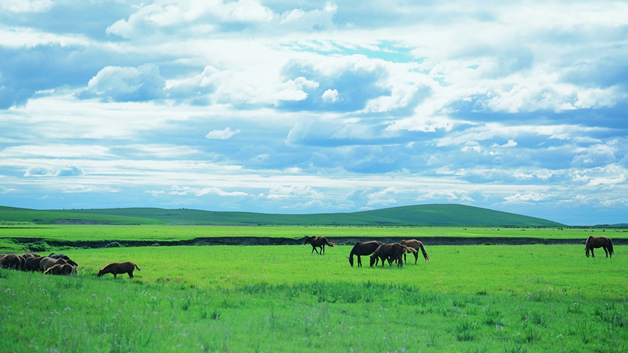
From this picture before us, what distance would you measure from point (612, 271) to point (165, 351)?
94.9ft

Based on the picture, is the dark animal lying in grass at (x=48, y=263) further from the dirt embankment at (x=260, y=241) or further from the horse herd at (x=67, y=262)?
the dirt embankment at (x=260, y=241)

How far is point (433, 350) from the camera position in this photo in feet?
34.2

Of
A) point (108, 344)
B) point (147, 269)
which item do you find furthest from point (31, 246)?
point (108, 344)

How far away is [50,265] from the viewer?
24891 mm

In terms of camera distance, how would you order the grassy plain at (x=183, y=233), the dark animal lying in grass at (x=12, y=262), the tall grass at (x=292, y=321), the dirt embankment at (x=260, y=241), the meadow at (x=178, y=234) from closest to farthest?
the tall grass at (x=292, y=321)
the dark animal lying in grass at (x=12, y=262)
the dirt embankment at (x=260, y=241)
the meadow at (x=178, y=234)
the grassy plain at (x=183, y=233)

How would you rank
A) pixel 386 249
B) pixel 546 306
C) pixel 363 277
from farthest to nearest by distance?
pixel 386 249, pixel 363 277, pixel 546 306

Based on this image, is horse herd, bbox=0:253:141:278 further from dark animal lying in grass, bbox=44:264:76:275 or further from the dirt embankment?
the dirt embankment

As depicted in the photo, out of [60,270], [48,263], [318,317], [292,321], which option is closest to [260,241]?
[48,263]

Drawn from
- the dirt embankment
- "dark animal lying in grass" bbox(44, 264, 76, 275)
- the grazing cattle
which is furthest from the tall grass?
the dirt embankment

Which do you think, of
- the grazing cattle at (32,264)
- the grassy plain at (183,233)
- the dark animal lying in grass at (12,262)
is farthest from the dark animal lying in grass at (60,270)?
the grassy plain at (183,233)

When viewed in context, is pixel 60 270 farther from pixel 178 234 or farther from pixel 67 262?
pixel 178 234

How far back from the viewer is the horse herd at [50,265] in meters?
24.0

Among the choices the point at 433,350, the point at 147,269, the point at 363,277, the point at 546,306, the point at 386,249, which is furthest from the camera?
the point at 386,249

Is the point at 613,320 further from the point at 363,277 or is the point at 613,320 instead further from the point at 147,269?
the point at 147,269
